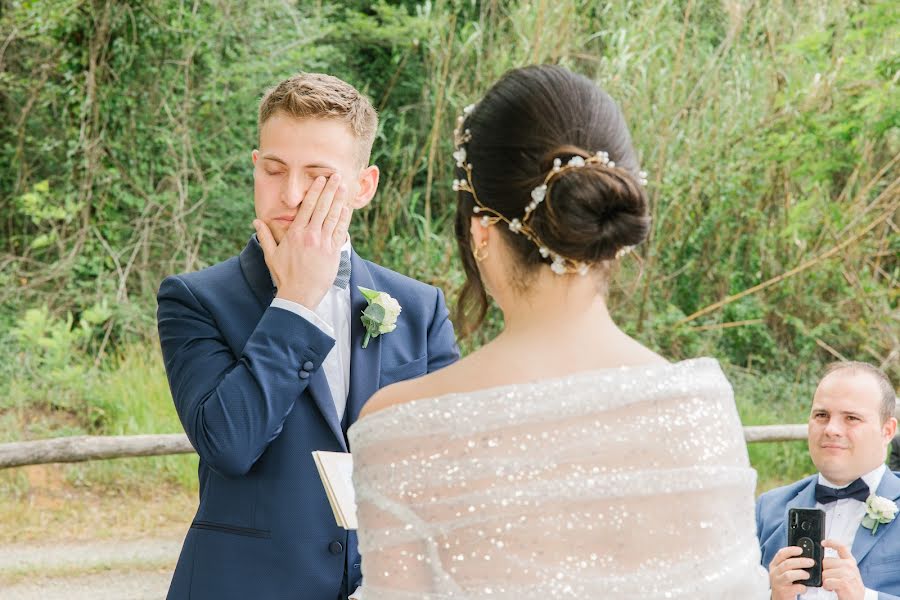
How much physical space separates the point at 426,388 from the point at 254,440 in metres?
0.54

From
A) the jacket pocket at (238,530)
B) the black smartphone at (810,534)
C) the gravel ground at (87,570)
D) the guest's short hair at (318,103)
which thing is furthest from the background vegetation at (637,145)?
the jacket pocket at (238,530)

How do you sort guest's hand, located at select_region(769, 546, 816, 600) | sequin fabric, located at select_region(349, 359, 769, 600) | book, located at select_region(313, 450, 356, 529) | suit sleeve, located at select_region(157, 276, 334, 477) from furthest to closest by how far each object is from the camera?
guest's hand, located at select_region(769, 546, 816, 600), suit sleeve, located at select_region(157, 276, 334, 477), book, located at select_region(313, 450, 356, 529), sequin fabric, located at select_region(349, 359, 769, 600)

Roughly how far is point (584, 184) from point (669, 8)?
9.36 metres

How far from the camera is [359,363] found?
2152 mm

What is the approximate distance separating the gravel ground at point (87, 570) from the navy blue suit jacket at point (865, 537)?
12.7ft

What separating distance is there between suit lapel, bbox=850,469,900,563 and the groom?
171 cm

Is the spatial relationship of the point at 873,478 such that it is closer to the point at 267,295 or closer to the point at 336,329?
the point at 336,329

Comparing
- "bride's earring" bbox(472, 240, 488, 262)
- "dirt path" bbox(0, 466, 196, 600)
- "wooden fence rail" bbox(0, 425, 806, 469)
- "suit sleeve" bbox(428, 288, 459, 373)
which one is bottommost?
"dirt path" bbox(0, 466, 196, 600)

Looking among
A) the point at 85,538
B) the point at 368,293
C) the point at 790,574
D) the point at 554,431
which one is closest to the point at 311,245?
the point at 368,293

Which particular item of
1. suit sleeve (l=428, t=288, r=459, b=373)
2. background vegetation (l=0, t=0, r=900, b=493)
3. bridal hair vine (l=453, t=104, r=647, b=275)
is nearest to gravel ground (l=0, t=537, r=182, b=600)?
background vegetation (l=0, t=0, r=900, b=493)

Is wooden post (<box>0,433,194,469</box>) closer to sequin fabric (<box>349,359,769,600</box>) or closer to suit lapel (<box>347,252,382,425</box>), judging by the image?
suit lapel (<box>347,252,382,425</box>)

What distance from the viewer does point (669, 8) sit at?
10.3 meters

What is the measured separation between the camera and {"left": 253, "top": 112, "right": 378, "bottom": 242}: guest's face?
7.19ft

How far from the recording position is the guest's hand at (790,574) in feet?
9.48
